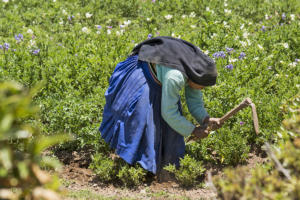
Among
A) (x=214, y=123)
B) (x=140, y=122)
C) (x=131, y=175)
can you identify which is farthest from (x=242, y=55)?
(x=131, y=175)

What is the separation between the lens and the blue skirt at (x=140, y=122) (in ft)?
12.0

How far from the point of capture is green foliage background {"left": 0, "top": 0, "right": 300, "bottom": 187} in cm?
435

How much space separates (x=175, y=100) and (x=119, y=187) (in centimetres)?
110

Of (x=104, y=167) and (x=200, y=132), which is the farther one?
(x=104, y=167)

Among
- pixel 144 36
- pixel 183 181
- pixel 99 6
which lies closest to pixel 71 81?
pixel 144 36

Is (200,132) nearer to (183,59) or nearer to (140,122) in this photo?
(140,122)

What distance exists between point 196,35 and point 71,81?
2188 millimetres

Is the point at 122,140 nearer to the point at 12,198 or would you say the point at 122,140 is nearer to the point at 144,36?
the point at 12,198

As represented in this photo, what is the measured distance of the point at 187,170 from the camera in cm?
384

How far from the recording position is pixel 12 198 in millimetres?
1737

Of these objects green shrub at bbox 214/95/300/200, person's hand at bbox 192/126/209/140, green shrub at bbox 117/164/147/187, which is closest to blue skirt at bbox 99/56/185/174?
green shrub at bbox 117/164/147/187

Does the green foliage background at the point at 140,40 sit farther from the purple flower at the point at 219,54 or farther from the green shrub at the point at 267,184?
the green shrub at the point at 267,184

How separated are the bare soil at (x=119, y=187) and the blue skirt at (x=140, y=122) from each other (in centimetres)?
19

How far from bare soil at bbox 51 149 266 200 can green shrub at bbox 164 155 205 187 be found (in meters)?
0.09
